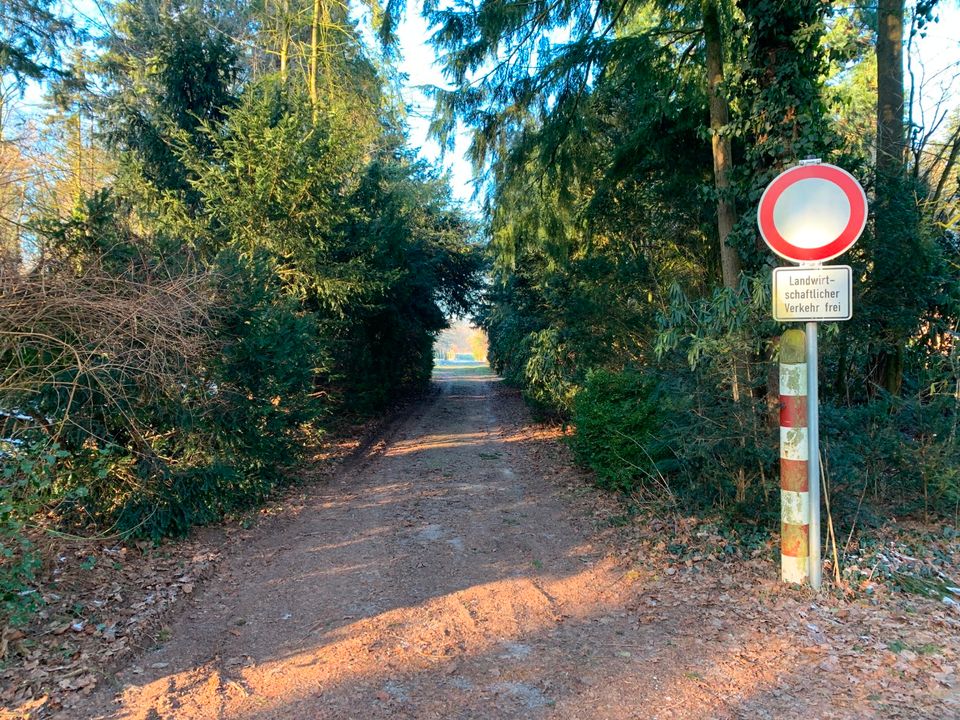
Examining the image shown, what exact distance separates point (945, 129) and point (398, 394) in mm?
16392

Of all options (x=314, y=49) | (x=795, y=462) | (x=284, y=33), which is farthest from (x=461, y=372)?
(x=795, y=462)

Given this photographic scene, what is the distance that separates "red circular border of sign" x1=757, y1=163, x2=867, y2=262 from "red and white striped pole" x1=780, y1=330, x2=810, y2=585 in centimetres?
61

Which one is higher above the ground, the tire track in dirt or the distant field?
the tire track in dirt

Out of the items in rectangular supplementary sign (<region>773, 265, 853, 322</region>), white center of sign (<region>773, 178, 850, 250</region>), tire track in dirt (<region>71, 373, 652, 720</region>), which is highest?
white center of sign (<region>773, 178, 850, 250</region>)

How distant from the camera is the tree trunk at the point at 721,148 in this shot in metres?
7.07

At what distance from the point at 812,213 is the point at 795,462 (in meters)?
1.86

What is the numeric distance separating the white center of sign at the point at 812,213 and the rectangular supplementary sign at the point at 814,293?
209 mm

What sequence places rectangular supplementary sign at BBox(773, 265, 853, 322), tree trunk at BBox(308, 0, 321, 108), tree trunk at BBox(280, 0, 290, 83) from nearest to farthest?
rectangular supplementary sign at BBox(773, 265, 853, 322) < tree trunk at BBox(308, 0, 321, 108) < tree trunk at BBox(280, 0, 290, 83)

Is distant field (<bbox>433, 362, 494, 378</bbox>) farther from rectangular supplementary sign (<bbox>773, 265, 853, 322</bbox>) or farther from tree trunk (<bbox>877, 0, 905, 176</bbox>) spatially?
rectangular supplementary sign (<bbox>773, 265, 853, 322</bbox>)

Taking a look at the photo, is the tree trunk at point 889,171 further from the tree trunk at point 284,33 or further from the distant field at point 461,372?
the distant field at point 461,372

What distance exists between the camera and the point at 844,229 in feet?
14.7

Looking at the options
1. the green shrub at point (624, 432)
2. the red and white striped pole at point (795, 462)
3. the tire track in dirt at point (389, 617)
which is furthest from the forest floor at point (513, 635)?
the green shrub at point (624, 432)

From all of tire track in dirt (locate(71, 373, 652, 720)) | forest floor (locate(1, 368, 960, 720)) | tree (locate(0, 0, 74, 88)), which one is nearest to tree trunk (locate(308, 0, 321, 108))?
tree (locate(0, 0, 74, 88))

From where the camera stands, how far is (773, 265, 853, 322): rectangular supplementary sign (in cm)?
455
